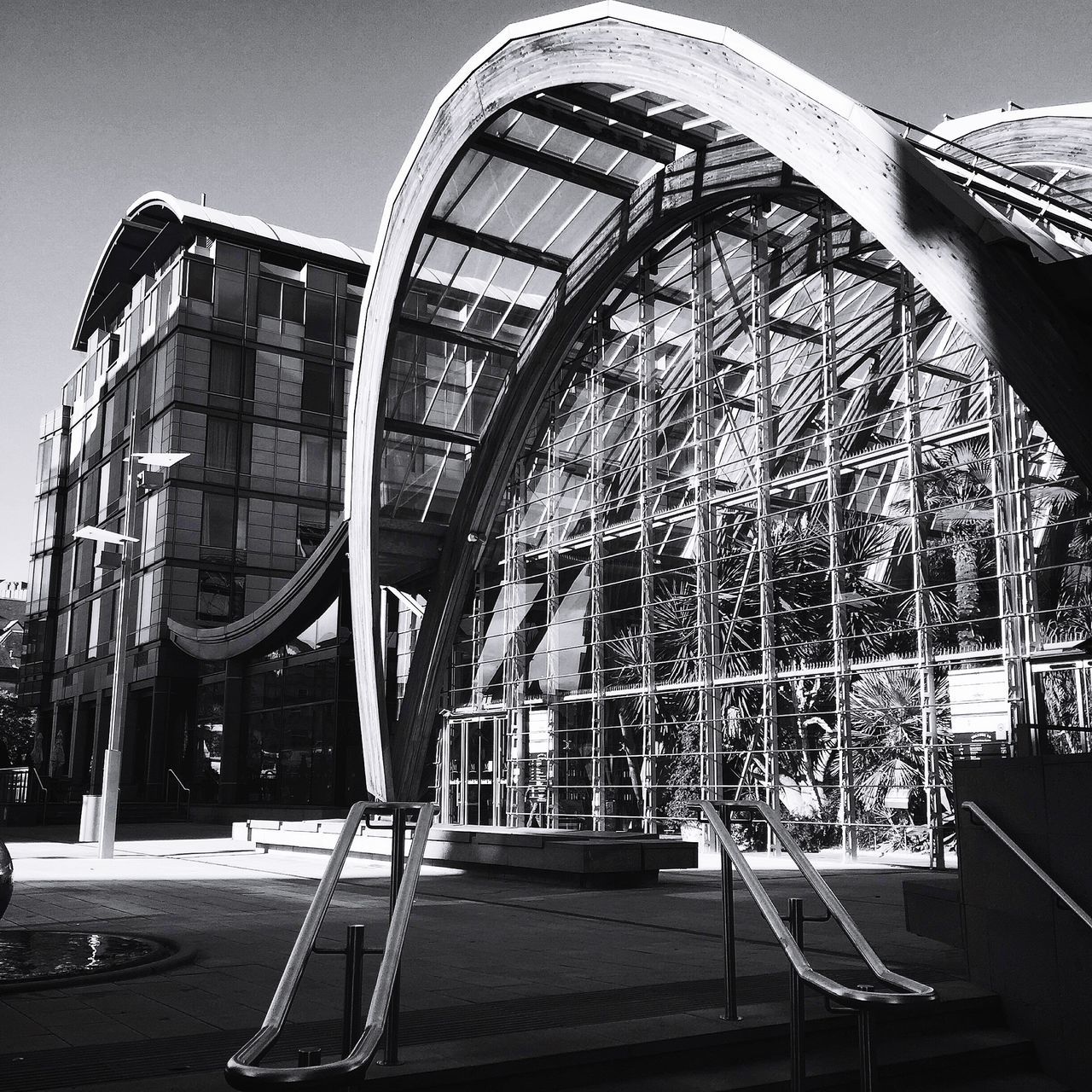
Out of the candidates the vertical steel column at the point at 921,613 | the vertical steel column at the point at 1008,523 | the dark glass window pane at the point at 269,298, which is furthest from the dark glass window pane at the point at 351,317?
the vertical steel column at the point at 1008,523

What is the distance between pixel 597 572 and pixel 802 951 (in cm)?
1988

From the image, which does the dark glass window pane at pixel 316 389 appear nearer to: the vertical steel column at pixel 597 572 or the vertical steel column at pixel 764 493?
the vertical steel column at pixel 597 572

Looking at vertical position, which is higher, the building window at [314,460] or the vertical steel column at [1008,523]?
the building window at [314,460]

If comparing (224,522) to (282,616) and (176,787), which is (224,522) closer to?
(282,616)

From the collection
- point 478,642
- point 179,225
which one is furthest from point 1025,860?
point 179,225

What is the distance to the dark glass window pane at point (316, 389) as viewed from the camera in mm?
43219

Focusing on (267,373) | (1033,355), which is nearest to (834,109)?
(1033,355)

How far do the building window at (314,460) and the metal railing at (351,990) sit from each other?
37991 mm

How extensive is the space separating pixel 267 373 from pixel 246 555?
659cm

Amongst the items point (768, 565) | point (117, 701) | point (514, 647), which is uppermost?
point (768, 565)

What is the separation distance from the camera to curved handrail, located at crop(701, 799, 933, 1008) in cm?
434

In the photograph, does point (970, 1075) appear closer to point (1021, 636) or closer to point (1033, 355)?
point (1033, 355)

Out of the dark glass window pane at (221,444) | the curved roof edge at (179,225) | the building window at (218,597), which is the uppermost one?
the curved roof edge at (179,225)

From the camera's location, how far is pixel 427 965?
819 centimetres
